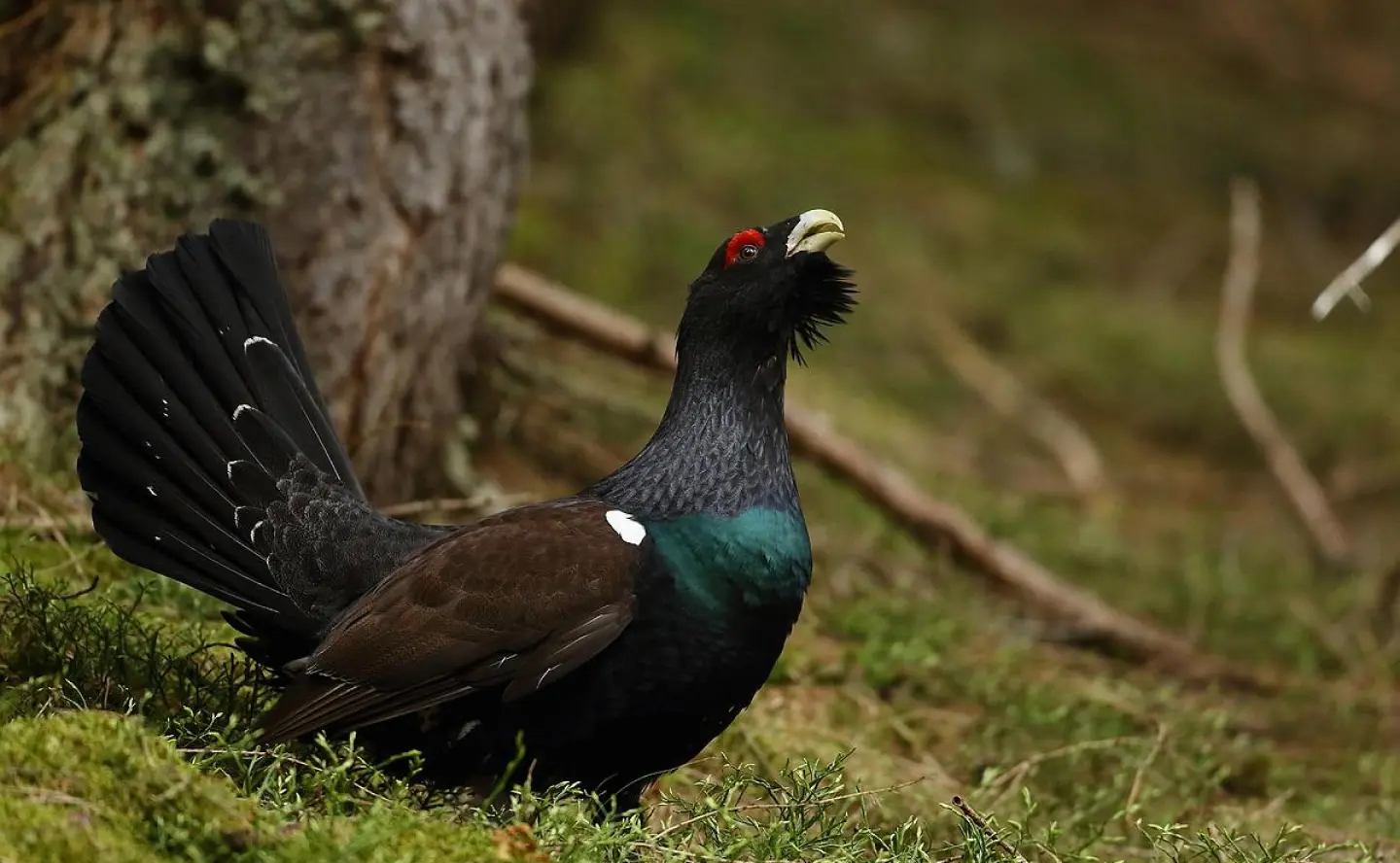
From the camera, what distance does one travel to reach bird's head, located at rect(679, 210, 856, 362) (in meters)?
4.25

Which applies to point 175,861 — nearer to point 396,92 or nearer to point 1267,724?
point 396,92

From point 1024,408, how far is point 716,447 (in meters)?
6.80

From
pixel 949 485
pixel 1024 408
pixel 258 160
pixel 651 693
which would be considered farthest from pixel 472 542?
pixel 1024 408

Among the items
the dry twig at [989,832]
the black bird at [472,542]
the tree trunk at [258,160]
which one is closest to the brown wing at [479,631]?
the black bird at [472,542]

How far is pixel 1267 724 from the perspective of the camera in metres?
6.05

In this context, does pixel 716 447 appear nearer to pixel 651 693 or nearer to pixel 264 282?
pixel 651 693

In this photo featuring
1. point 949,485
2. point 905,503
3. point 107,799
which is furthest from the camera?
point 949,485

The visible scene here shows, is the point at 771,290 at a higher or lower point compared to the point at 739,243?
lower

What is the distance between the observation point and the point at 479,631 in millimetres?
3770

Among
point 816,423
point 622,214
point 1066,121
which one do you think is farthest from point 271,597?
point 1066,121

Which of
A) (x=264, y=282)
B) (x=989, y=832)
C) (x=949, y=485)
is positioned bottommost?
(x=949, y=485)

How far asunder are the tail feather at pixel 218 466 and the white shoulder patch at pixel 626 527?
606mm

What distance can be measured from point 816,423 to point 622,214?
3878 mm

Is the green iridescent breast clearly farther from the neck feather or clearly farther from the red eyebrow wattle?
the red eyebrow wattle
